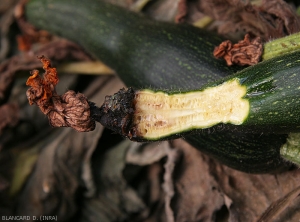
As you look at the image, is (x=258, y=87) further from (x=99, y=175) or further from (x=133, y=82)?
(x=99, y=175)

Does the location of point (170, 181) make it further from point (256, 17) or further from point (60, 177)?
point (256, 17)

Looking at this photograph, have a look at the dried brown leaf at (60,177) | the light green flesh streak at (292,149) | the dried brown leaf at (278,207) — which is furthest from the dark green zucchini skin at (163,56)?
the dried brown leaf at (60,177)

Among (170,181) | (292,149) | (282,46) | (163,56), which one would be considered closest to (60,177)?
(170,181)

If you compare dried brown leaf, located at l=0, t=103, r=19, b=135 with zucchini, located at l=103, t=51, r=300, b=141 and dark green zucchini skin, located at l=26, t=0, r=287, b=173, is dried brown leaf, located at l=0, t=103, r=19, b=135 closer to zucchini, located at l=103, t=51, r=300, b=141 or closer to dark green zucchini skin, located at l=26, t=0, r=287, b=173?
dark green zucchini skin, located at l=26, t=0, r=287, b=173

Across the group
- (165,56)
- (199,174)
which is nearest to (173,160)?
(199,174)

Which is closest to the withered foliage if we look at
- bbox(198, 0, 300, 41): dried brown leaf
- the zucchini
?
bbox(198, 0, 300, 41): dried brown leaf

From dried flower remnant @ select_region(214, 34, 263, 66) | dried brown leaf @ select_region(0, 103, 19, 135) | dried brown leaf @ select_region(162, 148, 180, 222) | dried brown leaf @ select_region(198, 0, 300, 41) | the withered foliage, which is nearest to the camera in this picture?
dried flower remnant @ select_region(214, 34, 263, 66)
